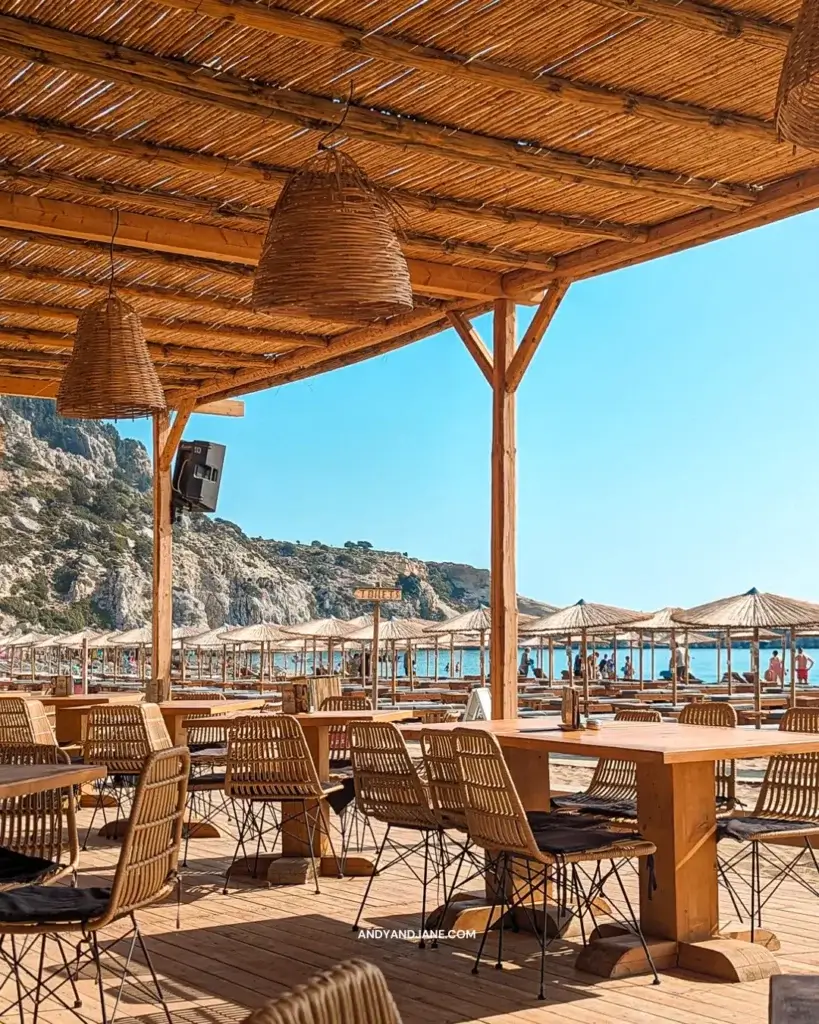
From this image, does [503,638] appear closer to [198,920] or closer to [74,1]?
[198,920]

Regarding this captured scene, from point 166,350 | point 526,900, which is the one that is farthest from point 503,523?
point 526,900

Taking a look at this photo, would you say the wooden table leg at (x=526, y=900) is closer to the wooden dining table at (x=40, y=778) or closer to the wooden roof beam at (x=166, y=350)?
the wooden dining table at (x=40, y=778)

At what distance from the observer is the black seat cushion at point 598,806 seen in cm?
520

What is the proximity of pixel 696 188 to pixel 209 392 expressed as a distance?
6382mm

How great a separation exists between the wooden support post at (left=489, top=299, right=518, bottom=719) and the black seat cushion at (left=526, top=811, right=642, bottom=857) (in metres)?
3.64

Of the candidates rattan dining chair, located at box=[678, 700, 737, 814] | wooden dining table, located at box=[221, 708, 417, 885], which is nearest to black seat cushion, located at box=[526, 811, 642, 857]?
rattan dining chair, located at box=[678, 700, 737, 814]

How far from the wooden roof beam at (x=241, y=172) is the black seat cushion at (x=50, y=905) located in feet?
12.3

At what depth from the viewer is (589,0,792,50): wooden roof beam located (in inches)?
193

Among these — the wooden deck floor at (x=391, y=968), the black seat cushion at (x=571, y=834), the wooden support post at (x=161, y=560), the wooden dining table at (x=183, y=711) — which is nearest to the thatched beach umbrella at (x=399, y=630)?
the wooden support post at (x=161, y=560)

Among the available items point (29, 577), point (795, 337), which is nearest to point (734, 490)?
point (795, 337)

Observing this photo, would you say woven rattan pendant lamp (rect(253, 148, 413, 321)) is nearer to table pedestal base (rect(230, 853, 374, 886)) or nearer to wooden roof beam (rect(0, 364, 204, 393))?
table pedestal base (rect(230, 853, 374, 886))

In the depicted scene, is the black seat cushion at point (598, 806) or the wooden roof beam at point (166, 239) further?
the wooden roof beam at point (166, 239)

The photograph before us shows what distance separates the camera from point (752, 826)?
15.6 feet

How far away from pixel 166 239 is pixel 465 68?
2.81 m
